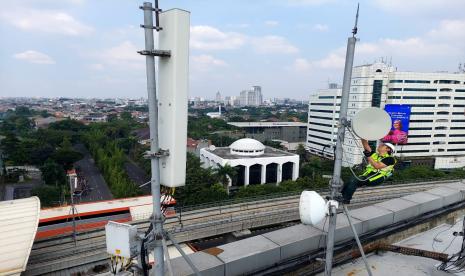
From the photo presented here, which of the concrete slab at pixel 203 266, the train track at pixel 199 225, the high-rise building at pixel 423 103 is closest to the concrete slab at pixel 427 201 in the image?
the concrete slab at pixel 203 266

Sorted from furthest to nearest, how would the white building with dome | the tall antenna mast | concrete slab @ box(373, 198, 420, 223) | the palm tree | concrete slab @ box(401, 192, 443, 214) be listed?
the white building with dome → the palm tree → concrete slab @ box(401, 192, 443, 214) → concrete slab @ box(373, 198, 420, 223) → the tall antenna mast

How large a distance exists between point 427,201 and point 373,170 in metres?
4.46

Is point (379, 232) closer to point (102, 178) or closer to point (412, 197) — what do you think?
point (412, 197)

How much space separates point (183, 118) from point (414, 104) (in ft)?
194

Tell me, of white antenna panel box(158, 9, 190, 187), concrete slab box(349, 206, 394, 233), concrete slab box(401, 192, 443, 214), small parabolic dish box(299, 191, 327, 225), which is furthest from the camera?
concrete slab box(401, 192, 443, 214)

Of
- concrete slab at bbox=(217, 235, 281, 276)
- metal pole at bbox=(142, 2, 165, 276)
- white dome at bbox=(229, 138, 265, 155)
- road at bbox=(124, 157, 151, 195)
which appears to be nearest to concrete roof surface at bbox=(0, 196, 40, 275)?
concrete slab at bbox=(217, 235, 281, 276)

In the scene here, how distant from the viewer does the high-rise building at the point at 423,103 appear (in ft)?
168

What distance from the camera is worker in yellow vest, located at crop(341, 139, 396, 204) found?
446cm

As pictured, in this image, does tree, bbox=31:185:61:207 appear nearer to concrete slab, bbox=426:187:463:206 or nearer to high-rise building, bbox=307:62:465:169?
concrete slab, bbox=426:187:463:206

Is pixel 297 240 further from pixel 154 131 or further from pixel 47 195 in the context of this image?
pixel 47 195

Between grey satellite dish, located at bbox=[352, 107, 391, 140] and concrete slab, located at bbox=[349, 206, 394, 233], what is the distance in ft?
10.7

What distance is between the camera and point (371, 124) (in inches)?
154

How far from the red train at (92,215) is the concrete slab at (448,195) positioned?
18.1 metres

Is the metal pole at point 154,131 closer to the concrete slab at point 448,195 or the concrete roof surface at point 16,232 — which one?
the concrete slab at point 448,195
